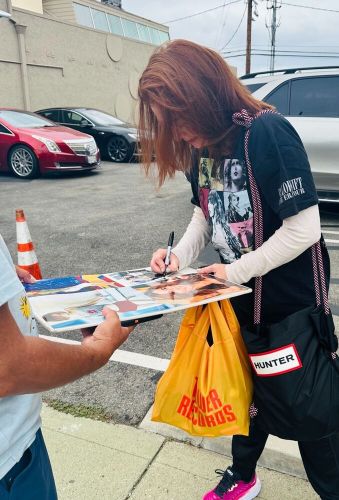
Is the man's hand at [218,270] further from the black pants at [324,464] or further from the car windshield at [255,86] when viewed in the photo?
the car windshield at [255,86]

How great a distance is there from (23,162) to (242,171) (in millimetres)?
9192

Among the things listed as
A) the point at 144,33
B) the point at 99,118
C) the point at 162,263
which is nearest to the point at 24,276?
the point at 162,263

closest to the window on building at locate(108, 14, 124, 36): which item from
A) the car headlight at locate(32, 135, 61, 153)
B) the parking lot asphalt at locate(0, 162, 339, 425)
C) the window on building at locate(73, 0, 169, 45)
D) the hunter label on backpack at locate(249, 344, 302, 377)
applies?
the window on building at locate(73, 0, 169, 45)

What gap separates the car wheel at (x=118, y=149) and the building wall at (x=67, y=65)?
324 centimetres

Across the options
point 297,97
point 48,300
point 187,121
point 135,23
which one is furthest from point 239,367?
point 135,23

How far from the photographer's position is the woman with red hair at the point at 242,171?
4.61 ft

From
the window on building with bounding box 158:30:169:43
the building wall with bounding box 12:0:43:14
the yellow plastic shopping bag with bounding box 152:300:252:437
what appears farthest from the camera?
the window on building with bounding box 158:30:169:43

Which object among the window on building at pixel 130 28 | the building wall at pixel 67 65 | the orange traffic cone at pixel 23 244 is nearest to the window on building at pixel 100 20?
the window on building at pixel 130 28

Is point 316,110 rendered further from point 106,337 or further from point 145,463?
point 106,337

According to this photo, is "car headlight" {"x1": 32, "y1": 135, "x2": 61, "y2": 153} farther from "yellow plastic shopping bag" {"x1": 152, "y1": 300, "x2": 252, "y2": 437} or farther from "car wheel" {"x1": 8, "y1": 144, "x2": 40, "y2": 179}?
"yellow plastic shopping bag" {"x1": 152, "y1": 300, "x2": 252, "y2": 437}

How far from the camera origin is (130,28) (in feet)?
80.3

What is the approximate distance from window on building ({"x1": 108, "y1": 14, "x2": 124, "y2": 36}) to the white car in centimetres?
1929

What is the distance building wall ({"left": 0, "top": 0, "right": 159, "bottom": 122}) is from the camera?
16.1 meters

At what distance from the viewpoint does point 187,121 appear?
1507 mm
